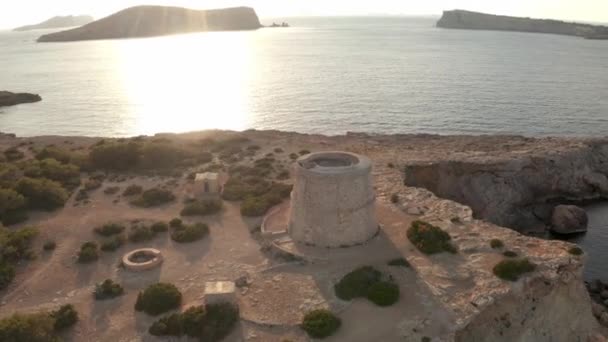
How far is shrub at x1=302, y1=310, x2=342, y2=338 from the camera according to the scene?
29.0m

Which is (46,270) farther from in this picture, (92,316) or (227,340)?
(227,340)

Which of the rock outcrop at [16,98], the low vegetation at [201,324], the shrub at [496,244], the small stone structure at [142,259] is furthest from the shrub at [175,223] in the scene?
the rock outcrop at [16,98]

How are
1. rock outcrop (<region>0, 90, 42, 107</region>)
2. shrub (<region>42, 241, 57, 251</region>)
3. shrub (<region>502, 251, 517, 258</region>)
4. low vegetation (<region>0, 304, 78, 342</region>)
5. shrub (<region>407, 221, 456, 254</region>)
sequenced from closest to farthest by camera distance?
1. low vegetation (<region>0, 304, 78, 342</region>)
2. shrub (<region>502, 251, 517, 258</region>)
3. shrub (<region>407, 221, 456, 254</region>)
4. shrub (<region>42, 241, 57, 251</region>)
5. rock outcrop (<region>0, 90, 42, 107</region>)

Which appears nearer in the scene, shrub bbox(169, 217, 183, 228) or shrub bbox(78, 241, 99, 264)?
shrub bbox(78, 241, 99, 264)

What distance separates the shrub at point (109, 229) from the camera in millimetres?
42469

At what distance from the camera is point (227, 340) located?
29.4 meters

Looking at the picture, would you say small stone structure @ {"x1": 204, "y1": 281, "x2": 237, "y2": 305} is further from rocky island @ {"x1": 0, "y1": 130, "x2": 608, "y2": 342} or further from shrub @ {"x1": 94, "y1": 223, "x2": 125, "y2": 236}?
shrub @ {"x1": 94, "y1": 223, "x2": 125, "y2": 236}

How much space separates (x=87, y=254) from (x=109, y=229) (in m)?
4.56

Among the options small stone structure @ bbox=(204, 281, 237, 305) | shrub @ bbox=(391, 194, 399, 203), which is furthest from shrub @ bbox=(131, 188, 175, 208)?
shrub @ bbox=(391, 194, 399, 203)

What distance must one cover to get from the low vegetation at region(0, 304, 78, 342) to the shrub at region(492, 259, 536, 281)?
94.0ft

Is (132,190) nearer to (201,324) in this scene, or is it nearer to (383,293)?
(201,324)

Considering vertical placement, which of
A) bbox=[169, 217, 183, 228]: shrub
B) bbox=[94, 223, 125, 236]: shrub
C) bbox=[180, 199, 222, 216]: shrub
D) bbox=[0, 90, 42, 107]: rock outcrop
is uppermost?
bbox=[180, 199, 222, 216]: shrub

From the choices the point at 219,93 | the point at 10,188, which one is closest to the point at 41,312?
the point at 10,188

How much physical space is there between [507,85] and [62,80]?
14327 centimetres
